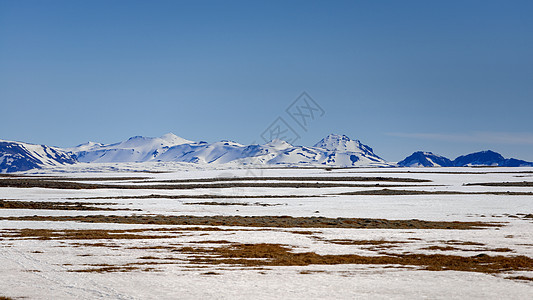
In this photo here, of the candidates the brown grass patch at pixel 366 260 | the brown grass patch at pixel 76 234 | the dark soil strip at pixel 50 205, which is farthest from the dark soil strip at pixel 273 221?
the brown grass patch at pixel 366 260

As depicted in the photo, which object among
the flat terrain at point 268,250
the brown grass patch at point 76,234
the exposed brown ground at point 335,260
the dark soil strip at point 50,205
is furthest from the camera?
the dark soil strip at point 50,205

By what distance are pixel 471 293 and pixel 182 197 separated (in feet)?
161

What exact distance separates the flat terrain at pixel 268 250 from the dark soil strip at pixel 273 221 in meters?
0.11

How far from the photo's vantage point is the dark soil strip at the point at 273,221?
37.0 meters

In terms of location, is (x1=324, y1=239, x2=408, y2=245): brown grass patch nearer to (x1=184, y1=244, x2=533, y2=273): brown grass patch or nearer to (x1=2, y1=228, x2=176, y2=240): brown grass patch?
(x1=184, y1=244, x2=533, y2=273): brown grass patch

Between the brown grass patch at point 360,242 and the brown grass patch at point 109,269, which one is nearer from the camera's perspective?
the brown grass patch at point 109,269

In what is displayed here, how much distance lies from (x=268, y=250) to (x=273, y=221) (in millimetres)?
13994

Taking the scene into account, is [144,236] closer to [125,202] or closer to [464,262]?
[464,262]

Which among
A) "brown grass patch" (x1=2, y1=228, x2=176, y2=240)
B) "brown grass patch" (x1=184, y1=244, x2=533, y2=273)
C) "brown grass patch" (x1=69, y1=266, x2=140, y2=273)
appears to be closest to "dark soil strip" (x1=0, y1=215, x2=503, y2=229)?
"brown grass patch" (x1=2, y1=228, x2=176, y2=240)

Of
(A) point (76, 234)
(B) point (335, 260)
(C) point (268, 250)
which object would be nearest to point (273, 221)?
(A) point (76, 234)

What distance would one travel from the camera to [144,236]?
3095 centimetres

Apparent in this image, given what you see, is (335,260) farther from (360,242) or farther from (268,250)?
(360,242)

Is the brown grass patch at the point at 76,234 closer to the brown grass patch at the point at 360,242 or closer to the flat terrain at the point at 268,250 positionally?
the flat terrain at the point at 268,250

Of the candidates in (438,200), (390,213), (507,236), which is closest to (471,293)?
(507,236)
